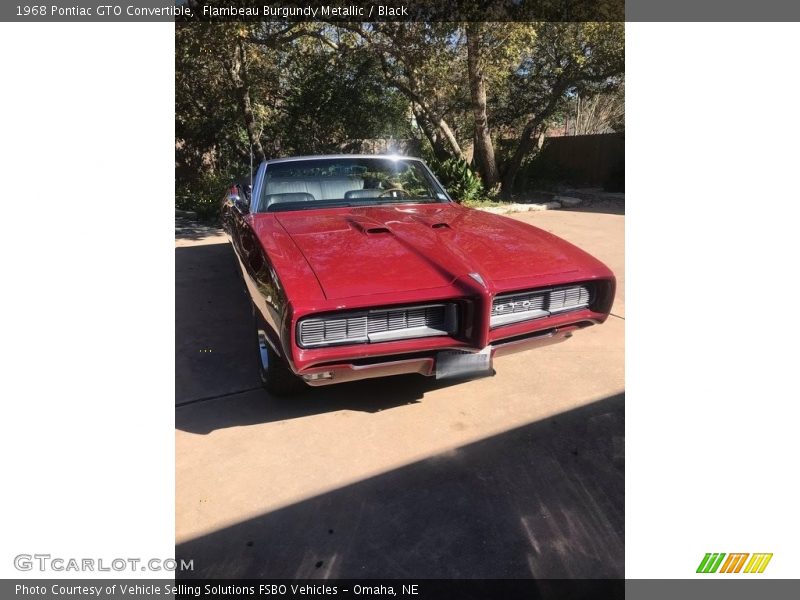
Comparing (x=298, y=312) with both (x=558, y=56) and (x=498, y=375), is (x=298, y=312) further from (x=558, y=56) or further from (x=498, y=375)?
(x=558, y=56)

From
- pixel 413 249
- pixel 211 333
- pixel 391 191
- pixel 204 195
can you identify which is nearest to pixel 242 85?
pixel 204 195

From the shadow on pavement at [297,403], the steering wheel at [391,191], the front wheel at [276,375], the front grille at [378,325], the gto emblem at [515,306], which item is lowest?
the shadow on pavement at [297,403]

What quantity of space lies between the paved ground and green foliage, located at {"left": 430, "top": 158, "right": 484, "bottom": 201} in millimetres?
8017

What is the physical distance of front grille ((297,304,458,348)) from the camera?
2.38 m

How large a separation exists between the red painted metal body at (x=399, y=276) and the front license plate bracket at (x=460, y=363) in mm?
40

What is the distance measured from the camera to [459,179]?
37.4 feet

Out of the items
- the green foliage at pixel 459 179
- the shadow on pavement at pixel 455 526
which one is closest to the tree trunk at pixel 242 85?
the green foliage at pixel 459 179

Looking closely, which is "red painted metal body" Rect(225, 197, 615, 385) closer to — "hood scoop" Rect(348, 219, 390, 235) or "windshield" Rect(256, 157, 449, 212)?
"hood scoop" Rect(348, 219, 390, 235)

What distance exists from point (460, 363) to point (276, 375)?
3.51 ft

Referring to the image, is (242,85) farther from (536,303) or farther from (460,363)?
(460,363)

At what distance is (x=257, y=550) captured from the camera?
→ 200cm

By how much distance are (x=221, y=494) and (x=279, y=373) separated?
2.55ft

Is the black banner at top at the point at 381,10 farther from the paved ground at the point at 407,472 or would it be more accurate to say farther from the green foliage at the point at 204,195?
the paved ground at the point at 407,472

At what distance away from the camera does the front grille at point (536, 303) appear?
2711 mm
